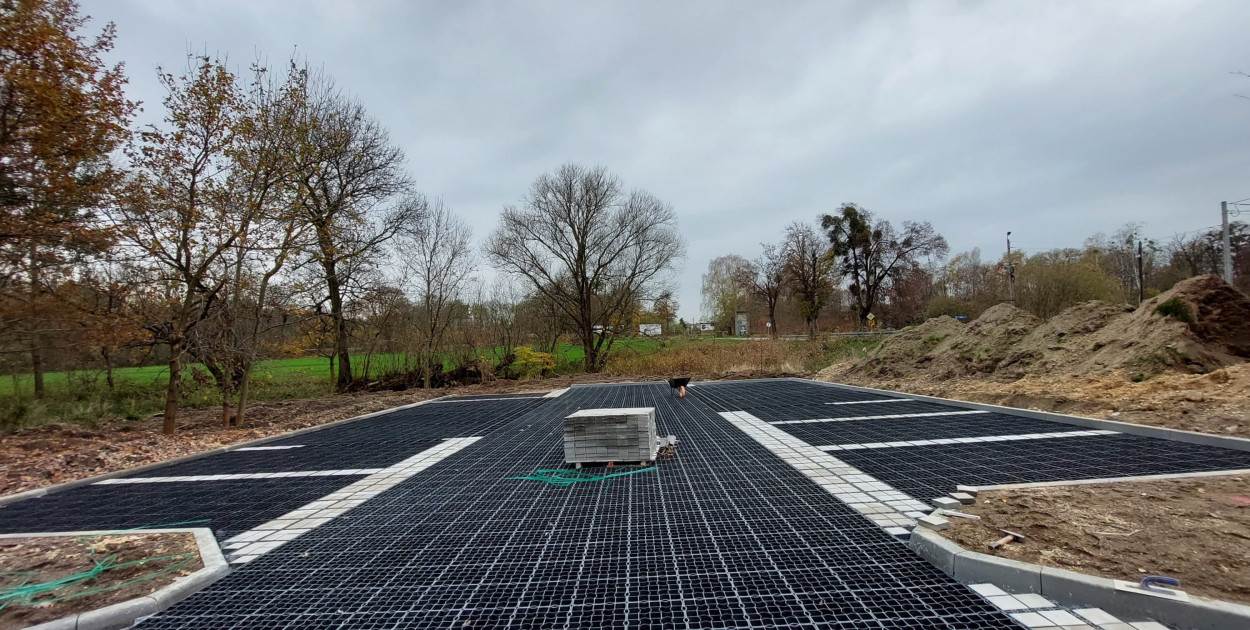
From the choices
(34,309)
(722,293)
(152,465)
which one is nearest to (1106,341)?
(152,465)

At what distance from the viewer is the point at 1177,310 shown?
25.0 feet

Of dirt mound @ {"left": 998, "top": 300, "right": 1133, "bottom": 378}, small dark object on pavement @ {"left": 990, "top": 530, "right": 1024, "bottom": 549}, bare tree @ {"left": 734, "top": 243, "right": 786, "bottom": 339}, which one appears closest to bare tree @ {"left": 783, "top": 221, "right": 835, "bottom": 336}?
bare tree @ {"left": 734, "top": 243, "right": 786, "bottom": 339}

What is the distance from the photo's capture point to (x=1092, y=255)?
90.1 ft

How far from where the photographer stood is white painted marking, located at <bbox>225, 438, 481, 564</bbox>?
3.33 m

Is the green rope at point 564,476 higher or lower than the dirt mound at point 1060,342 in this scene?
lower

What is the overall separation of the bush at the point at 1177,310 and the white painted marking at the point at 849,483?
6.47 metres

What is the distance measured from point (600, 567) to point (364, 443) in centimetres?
→ 542

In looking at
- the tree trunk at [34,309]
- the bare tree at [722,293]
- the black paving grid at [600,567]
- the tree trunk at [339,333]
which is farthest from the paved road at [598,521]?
the bare tree at [722,293]

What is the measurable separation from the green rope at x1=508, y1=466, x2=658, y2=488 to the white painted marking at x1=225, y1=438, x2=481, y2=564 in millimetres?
1292

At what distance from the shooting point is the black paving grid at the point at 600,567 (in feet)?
7.53

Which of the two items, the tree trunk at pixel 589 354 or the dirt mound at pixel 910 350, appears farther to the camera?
the tree trunk at pixel 589 354

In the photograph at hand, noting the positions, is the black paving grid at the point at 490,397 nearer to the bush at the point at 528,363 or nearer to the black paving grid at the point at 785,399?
the black paving grid at the point at 785,399

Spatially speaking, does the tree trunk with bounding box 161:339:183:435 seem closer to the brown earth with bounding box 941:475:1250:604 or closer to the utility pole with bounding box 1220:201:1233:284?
the brown earth with bounding box 941:475:1250:604

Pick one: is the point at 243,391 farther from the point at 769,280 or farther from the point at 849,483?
the point at 769,280
